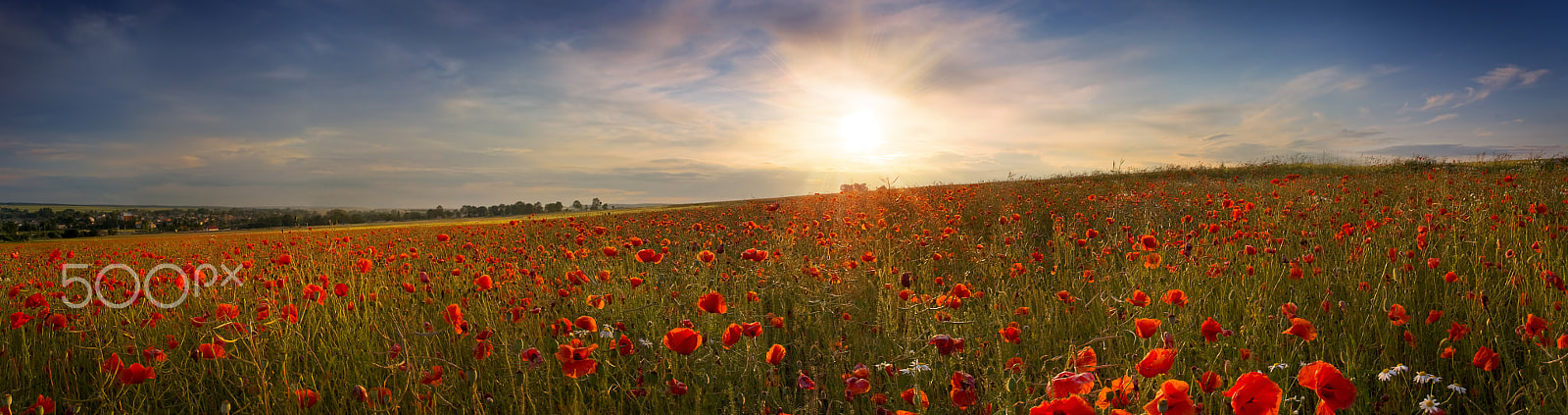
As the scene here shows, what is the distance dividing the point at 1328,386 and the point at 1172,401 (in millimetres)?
274

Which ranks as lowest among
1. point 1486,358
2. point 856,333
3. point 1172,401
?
point 856,333

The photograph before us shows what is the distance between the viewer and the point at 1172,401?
128cm

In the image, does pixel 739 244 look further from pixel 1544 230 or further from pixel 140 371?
pixel 1544 230

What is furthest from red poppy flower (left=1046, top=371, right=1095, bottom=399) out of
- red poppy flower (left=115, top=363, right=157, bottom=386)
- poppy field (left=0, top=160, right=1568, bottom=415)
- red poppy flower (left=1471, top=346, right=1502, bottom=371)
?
red poppy flower (left=115, top=363, right=157, bottom=386)

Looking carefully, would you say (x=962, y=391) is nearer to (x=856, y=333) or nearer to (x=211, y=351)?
(x=856, y=333)

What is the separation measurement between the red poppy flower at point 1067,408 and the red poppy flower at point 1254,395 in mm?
271

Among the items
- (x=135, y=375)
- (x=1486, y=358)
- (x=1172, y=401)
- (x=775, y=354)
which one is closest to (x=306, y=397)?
(x=135, y=375)

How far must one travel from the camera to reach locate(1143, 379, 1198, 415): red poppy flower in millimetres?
1244

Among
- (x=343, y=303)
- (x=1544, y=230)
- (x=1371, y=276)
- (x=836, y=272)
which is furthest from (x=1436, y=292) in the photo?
(x=343, y=303)

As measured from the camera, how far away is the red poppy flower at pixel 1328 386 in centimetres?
117

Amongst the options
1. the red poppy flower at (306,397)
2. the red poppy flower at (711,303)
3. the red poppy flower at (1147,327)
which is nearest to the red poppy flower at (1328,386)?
the red poppy flower at (1147,327)

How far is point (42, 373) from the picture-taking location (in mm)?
3031

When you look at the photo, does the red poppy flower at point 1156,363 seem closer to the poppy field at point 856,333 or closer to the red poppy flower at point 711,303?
the poppy field at point 856,333

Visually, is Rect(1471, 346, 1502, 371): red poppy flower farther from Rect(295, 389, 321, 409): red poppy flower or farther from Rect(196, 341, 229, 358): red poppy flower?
Rect(196, 341, 229, 358): red poppy flower
